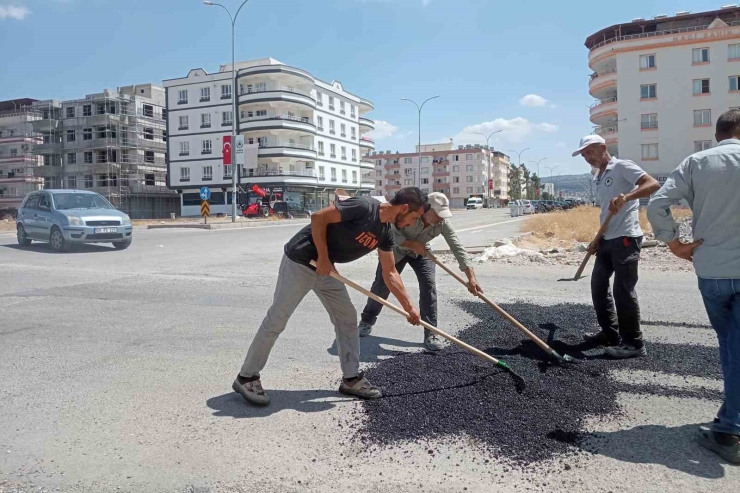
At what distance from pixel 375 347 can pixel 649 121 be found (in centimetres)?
5281

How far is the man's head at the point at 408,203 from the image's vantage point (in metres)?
3.67

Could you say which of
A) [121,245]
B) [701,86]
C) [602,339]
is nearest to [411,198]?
[602,339]

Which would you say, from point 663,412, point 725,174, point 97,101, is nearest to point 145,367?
point 663,412

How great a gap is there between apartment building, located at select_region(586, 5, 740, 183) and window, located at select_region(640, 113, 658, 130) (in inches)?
3.2

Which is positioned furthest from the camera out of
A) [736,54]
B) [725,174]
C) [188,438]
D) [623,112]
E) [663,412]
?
[623,112]

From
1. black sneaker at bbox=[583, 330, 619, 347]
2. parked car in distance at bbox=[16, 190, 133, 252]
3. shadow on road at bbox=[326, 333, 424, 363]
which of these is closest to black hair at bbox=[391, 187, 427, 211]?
shadow on road at bbox=[326, 333, 424, 363]

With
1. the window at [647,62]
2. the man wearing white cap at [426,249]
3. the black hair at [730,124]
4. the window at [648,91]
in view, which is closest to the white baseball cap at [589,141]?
the man wearing white cap at [426,249]

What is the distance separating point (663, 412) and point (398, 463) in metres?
1.85

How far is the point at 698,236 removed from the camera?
316cm

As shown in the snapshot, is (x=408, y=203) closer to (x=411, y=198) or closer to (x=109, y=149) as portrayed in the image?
(x=411, y=198)

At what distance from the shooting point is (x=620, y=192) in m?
4.83

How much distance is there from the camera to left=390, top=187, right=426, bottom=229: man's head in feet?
12.0

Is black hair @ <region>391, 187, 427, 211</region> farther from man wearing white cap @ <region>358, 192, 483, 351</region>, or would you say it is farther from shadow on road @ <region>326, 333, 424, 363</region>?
shadow on road @ <region>326, 333, 424, 363</region>

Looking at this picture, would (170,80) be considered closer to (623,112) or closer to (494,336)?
(623,112)
